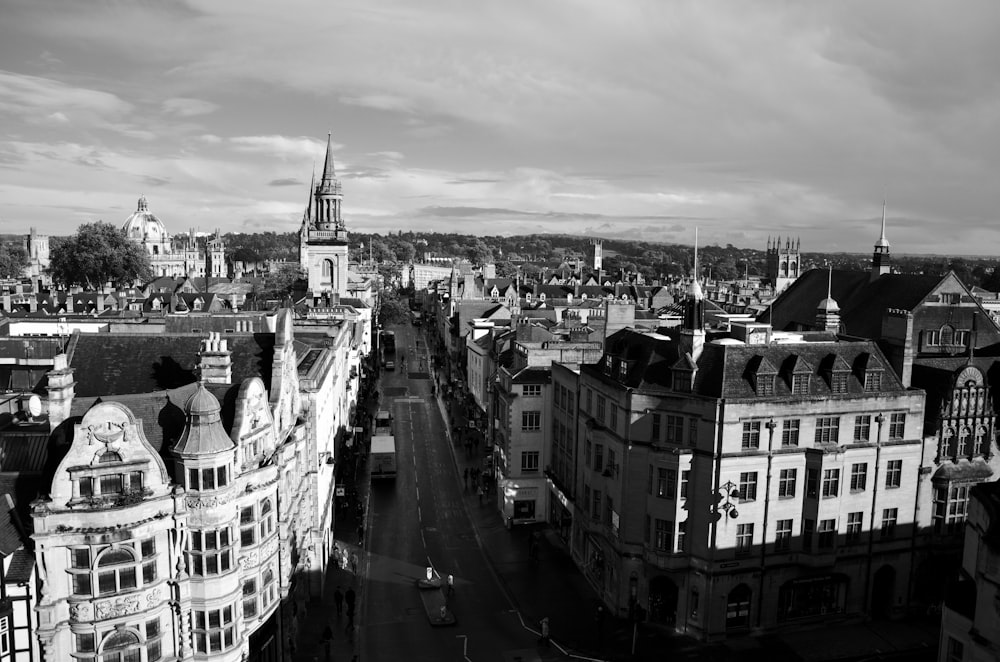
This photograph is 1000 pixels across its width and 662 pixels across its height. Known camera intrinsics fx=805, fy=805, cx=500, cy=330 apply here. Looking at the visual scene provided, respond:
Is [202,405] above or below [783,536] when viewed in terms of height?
above

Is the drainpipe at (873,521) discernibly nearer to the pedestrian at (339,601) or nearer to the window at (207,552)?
the pedestrian at (339,601)

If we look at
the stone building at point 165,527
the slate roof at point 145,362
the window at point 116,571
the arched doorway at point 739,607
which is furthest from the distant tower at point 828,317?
the window at point 116,571

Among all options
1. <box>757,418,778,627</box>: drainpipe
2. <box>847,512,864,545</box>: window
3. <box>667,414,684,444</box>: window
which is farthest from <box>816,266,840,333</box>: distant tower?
<box>667,414,684,444</box>: window

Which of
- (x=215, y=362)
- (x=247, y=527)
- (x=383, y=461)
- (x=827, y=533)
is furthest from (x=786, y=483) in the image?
(x=383, y=461)

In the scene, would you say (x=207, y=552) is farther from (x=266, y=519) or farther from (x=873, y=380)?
(x=873, y=380)

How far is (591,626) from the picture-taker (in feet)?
143

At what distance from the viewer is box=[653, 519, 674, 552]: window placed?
42.5 m

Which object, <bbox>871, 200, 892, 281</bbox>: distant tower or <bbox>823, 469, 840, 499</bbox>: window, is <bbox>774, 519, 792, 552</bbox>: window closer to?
<bbox>823, 469, 840, 499</bbox>: window

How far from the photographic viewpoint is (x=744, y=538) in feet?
138

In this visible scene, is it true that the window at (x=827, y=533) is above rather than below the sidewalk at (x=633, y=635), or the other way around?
above

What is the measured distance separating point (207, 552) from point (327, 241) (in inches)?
3774

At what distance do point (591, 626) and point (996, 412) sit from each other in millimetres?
26186

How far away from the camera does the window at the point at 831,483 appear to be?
43.0 meters

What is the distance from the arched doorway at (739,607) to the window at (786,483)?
526 centimetres
